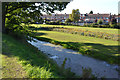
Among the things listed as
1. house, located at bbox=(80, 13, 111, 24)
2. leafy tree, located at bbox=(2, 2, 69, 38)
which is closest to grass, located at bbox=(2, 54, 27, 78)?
leafy tree, located at bbox=(2, 2, 69, 38)

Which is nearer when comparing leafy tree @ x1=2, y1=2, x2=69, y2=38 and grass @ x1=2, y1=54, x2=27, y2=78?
grass @ x1=2, y1=54, x2=27, y2=78

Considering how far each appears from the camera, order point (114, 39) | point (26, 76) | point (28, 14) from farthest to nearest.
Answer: point (28, 14)
point (114, 39)
point (26, 76)

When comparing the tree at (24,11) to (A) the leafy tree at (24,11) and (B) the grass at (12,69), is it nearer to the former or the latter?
(A) the leafy tree at (24,11)

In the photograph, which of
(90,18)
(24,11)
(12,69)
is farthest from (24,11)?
(90,18)

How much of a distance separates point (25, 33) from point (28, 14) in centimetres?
308

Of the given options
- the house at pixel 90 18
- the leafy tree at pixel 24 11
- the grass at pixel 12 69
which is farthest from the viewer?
the house at pixel 90 18

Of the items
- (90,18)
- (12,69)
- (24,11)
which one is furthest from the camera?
(90,18)

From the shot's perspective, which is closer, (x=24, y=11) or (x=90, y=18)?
(x=24, y=11)

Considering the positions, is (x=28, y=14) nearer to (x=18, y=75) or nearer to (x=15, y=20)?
(x=15, y=20)

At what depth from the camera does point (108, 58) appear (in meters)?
9.75

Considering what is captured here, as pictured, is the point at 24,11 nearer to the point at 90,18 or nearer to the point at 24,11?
the point at 24,11

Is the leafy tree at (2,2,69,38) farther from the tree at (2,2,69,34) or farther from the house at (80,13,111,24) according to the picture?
the house at (80,13,111,24)

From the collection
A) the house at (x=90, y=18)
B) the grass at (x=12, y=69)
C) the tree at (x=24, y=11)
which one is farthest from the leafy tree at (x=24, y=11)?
the house at (x=90, y=18)

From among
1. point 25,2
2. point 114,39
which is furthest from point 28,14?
point 114,39
